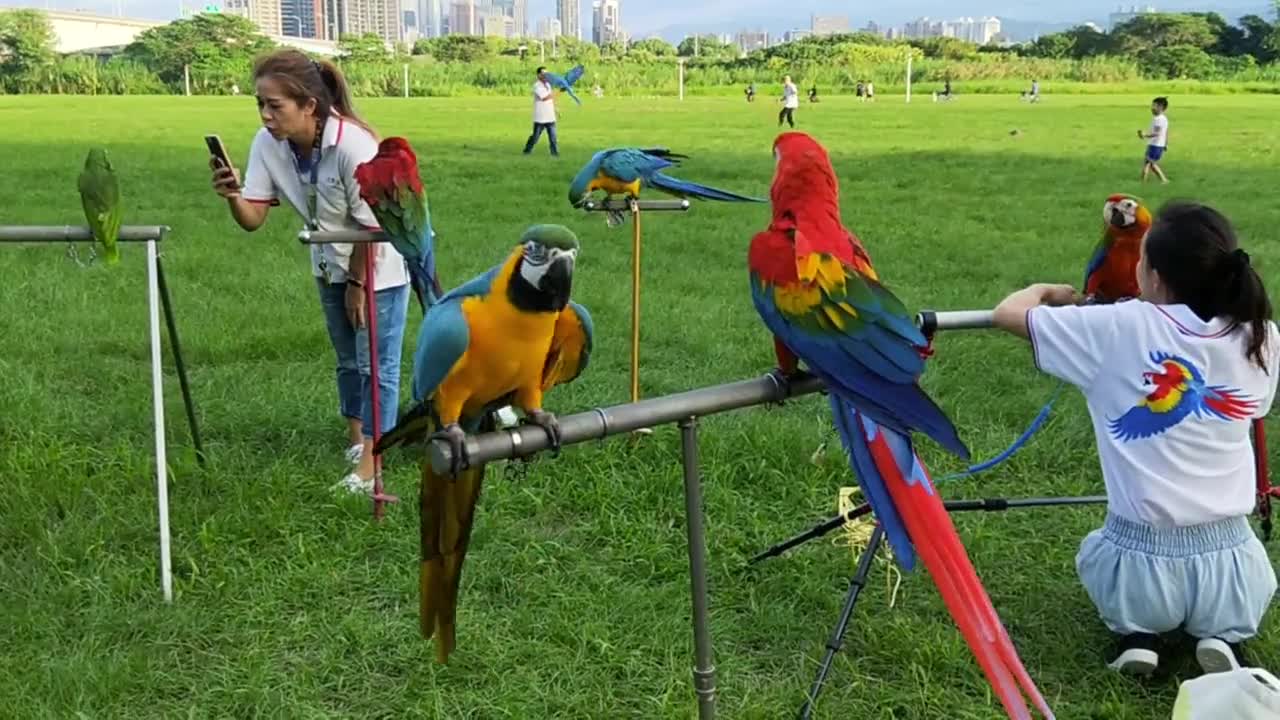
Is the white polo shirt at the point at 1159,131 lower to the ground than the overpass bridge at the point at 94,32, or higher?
lower

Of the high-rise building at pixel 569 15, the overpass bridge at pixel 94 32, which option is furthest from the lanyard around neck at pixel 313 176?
the high-rise building at pixel 569 15

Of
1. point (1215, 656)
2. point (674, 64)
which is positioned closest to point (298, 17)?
point (674, 64)

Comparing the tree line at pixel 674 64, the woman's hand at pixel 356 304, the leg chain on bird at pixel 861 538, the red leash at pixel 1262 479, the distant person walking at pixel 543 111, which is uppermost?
the tree line at pixel 674 64

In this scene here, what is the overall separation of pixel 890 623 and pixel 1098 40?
191 feet

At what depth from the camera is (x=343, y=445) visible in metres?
3.42

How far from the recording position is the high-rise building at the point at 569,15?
18475cm

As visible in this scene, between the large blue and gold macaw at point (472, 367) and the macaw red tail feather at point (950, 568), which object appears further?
the large blue and gold macaw at point (472, 367)

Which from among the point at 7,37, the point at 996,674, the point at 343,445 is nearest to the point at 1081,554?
the point at 996,674

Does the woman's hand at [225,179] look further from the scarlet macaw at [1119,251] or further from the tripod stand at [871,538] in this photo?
the scarlet macaw at [1119,251]

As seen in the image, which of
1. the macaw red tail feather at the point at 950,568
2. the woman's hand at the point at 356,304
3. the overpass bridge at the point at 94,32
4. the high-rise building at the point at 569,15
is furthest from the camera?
the high-rise building at the point at 569,15

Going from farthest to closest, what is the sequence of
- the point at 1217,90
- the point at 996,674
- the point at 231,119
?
the point at 1217,90 < the point at 231,119 < the point at 996,674

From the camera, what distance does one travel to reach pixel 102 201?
2.47m

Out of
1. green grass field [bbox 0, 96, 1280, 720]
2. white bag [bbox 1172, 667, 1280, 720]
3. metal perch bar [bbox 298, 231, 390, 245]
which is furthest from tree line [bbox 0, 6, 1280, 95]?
white bag [bbox 1172, 667, 1280, 720]

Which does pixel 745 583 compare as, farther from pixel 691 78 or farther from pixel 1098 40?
pixel 1098 40
